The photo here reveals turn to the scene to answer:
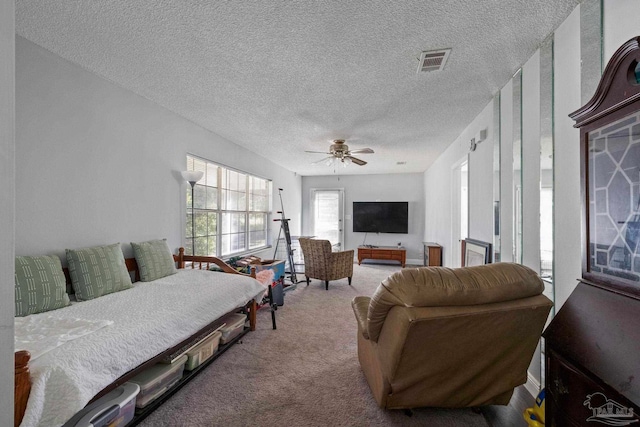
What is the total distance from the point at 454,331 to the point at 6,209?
5.68 ft

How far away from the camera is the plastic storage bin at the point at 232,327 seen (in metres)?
2.61

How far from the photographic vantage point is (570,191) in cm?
161

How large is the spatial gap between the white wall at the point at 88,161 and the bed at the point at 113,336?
554 millimetres

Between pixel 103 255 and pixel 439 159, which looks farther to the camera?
pixel 439 159

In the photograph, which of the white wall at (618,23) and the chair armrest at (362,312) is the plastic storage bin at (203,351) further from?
the white wall at (618,23)

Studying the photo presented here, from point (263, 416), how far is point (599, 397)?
5.52ft

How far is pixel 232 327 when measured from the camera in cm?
269

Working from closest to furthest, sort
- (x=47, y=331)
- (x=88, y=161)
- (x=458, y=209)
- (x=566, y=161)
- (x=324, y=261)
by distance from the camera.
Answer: (x=47, y=331) < (x=566, y=161) < (x=88, y=161) < (x=458, y=209) < (x=324, y=261)

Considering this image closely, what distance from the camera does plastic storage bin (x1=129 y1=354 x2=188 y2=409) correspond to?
1.77 metres

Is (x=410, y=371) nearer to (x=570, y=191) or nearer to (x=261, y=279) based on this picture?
(x=570, y=191)

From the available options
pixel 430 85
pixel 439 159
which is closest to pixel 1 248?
pixel 430 85

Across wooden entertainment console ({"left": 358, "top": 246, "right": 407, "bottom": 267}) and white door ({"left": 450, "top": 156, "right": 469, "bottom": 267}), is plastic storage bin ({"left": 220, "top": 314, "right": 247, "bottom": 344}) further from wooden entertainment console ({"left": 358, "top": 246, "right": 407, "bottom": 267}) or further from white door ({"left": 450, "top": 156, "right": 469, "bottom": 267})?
wooden entertainment console ({"left": 358, "top": 246, "right": 407, "bottom": 267})

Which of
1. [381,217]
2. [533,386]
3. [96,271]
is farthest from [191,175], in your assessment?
[381,217]

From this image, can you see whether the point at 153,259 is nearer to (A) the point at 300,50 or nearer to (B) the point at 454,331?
(A) the point at 300,50
